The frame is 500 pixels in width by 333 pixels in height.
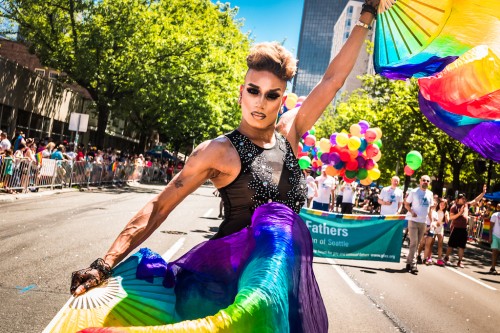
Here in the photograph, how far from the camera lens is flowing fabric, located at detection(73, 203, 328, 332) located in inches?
58.2

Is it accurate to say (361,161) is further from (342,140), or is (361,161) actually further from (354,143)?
(342,140)

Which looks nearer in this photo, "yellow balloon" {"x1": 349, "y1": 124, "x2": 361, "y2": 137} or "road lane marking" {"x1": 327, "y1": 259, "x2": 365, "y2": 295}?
"road lane marking" {"x1": 327, "y1": 259, "x2": 365, "y2": 295}

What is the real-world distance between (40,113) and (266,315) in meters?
29.4

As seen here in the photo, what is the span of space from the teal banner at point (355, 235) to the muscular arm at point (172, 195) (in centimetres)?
825

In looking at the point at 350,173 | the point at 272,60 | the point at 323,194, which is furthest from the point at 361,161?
the point at 272,60

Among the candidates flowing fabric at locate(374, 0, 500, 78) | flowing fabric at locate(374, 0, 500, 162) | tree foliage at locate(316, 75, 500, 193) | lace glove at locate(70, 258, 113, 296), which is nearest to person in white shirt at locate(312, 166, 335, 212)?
flowing fabric at locate(374, 0, 500, 162)

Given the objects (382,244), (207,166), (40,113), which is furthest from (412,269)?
(40,113)

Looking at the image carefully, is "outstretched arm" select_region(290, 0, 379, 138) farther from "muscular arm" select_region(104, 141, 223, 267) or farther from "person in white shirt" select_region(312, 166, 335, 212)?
"person in white shirt" select_region(312, 166, 335, 212)

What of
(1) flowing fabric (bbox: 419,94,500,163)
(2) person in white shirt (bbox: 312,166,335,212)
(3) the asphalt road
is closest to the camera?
(1) flowing fabric (bbox: 419,94,500,163)

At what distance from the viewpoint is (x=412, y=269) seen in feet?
34.6

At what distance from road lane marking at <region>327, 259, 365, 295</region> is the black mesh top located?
5832mm

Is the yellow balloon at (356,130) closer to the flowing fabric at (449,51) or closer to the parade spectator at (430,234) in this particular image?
the parade spectator at (430,234)

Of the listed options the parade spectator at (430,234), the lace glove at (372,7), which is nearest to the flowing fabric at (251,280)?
the lace glove at (372,7)

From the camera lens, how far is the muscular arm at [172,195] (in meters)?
2.09
